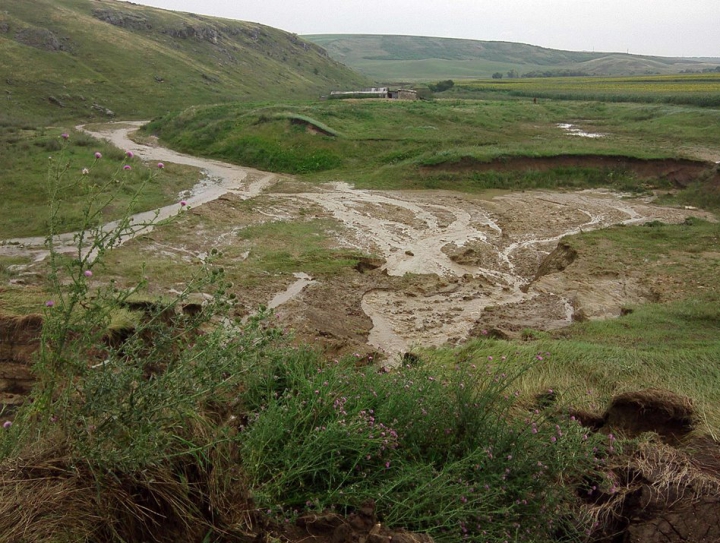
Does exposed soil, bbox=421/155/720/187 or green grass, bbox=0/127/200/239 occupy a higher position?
exposed soil, bbox=421/155/720/187

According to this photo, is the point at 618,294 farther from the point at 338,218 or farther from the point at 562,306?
the point at 338,218

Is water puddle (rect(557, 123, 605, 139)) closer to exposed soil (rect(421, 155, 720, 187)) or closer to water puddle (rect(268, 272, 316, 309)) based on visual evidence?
exposed soil (rect(421, 155, 720, 187))

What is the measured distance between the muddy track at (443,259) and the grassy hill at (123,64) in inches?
990

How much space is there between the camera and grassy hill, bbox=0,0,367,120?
44.1m

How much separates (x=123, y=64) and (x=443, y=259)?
4909 cm

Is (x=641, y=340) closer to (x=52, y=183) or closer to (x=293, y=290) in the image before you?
(x=293, y=290)

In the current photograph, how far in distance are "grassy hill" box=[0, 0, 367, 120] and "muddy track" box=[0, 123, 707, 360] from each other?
2516 centimetres

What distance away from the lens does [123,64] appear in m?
53.7

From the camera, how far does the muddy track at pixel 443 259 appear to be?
37.4ft

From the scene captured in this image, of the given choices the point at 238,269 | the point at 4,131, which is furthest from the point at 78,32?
the point at 238,269

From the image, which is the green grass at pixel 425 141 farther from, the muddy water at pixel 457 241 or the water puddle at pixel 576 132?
the muddy water at pixel 457 241

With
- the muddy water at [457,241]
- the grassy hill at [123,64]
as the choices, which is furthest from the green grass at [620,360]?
the grassy hill at [123,64]

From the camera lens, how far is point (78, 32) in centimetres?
5544

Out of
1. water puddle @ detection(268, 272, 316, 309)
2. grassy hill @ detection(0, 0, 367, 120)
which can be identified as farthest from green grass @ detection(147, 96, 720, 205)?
water puddle @ detection(268, 272, 316, 309)
